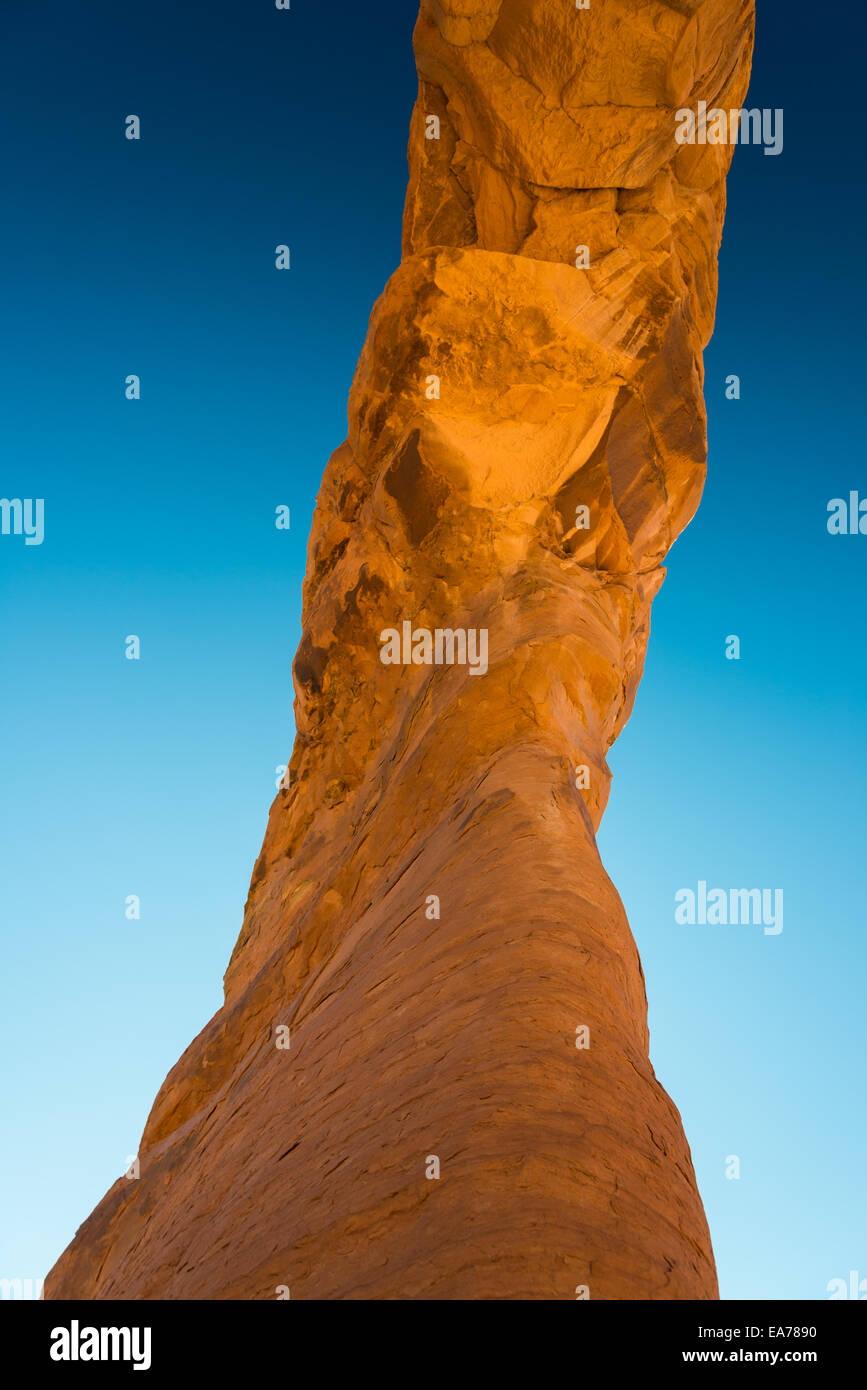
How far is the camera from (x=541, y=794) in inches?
224

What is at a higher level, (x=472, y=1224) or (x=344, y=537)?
(x=344, y=537)

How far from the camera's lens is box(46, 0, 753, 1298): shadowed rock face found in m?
3.51

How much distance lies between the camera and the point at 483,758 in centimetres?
653

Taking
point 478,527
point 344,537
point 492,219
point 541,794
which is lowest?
point 541,794

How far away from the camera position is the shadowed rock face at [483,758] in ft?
11.5

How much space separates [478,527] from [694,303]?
13.0 ft

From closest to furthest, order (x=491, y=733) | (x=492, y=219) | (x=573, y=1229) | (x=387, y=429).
Result: 1. (x=573, y=1229)
2. (x=491, y=733)
3. (x=387, y=429)
4. (x=492, y=219)
